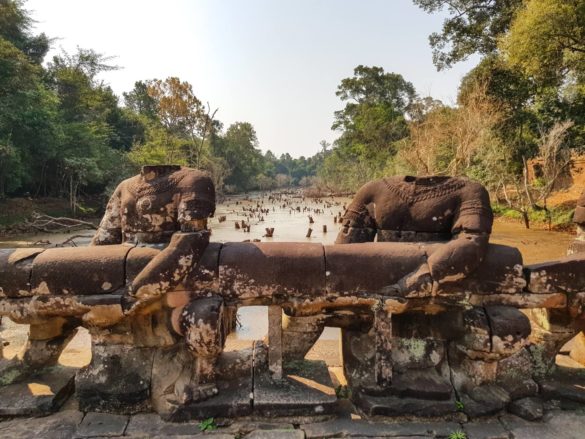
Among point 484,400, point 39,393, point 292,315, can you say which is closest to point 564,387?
point 484,400

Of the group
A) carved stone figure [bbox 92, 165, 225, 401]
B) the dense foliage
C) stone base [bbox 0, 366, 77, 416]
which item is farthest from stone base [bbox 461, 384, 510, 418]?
the dense foliage

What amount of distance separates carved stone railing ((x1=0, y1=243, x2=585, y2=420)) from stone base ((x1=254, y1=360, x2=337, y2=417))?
0.01 metres

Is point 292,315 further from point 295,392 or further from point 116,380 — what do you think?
point 116,380

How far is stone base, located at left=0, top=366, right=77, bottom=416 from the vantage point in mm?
3064

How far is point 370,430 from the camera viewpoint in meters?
2.89

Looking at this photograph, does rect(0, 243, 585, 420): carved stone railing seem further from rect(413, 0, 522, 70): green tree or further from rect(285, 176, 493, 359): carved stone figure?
rect(413, 0, 522, 70): green tree

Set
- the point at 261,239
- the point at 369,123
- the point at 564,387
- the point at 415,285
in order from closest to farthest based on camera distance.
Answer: the point at 415,285
the point at 564,387
the point at 261,239
the point at 369,123

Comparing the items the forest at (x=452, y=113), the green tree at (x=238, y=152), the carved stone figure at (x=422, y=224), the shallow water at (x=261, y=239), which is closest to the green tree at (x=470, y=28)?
the forest at (x=452, y=113)

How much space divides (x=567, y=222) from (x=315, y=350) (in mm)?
19616

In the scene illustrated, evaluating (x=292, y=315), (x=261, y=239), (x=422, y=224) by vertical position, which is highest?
(x=422, y=224)

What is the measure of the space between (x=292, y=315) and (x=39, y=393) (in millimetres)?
2178

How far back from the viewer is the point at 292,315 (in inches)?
126

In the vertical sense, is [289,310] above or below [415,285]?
below

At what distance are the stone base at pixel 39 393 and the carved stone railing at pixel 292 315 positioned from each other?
0.47 feet
